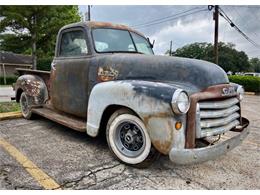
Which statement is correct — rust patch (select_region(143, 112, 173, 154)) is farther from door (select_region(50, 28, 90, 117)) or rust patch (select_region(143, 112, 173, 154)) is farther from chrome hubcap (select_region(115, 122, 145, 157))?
door (select_region(50, 28, 90, 117))

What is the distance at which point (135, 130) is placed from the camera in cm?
350

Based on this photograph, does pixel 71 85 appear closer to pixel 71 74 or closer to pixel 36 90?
pixel 71 74

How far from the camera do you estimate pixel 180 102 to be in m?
2.94

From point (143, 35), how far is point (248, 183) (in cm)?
328

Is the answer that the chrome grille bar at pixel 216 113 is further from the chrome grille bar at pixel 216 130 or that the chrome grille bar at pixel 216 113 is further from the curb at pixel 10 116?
the curb at pixel 10 116

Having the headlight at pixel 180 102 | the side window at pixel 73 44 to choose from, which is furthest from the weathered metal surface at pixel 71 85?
the headlight at pixel 180 102

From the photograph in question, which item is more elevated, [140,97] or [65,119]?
[140,97]

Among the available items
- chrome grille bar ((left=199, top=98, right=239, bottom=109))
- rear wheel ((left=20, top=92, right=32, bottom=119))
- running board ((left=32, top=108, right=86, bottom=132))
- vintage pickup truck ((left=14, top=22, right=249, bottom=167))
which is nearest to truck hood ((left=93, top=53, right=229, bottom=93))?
vintage pickup truck ((left=14, top=22, right=249, bottom=167))

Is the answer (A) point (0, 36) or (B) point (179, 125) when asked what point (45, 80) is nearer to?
(B) point (179, 125)

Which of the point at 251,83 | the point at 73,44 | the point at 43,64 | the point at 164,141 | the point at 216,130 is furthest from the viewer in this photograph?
the point at 43,64

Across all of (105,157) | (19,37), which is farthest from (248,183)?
(19,37)

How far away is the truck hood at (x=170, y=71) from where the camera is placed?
3.39 m

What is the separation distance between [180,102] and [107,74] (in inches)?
57.1

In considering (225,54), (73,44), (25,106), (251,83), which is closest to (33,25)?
(251,83)
